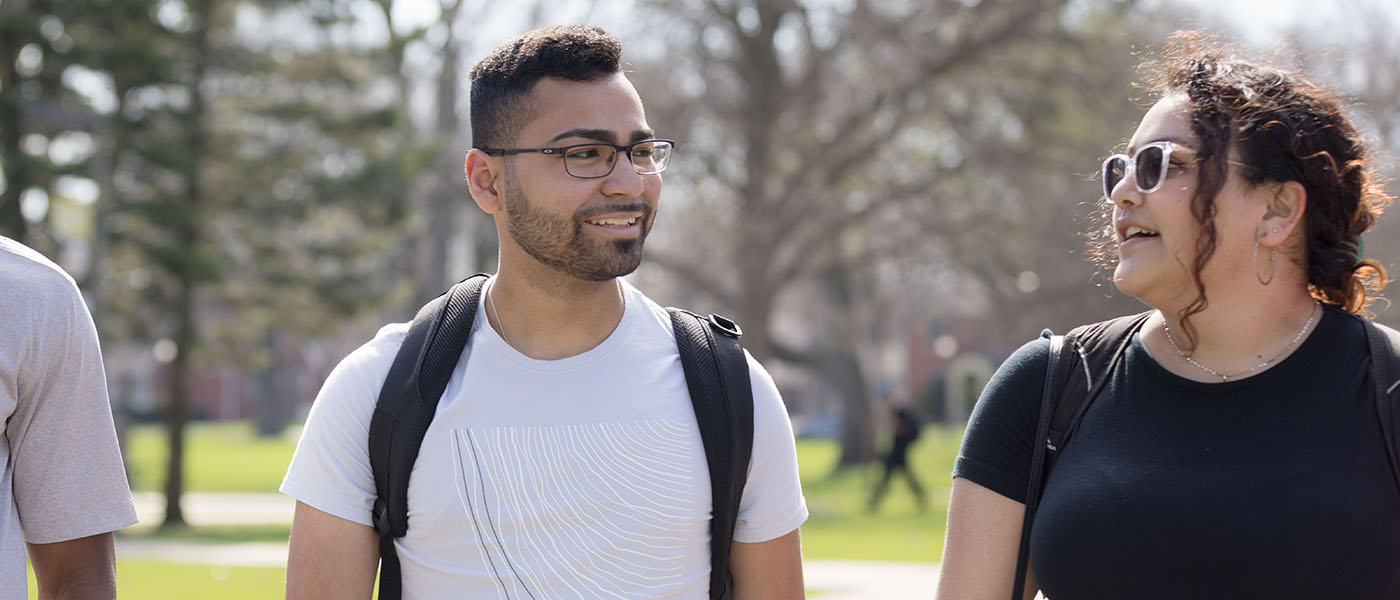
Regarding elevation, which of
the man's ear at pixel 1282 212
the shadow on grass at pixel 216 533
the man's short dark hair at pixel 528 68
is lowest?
the shadow on grass at pixel 216 533

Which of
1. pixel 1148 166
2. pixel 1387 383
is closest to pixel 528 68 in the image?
pixel 1148 166

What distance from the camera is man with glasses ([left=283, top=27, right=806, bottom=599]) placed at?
Result: 2979 millimetres

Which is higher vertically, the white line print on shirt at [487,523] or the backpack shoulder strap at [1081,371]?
the backpack shoulder strap at [1081,371]

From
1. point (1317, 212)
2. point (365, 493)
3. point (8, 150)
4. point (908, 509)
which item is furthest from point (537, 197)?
point (908, 509)

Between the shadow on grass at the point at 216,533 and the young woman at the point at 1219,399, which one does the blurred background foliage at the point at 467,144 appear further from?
the young woman at the point at 1219,399

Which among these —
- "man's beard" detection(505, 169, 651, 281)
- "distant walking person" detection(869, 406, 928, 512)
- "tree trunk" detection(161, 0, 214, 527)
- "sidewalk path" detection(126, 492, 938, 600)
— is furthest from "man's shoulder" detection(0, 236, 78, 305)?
"distant walking person" detection(869, 406, 928, 512)

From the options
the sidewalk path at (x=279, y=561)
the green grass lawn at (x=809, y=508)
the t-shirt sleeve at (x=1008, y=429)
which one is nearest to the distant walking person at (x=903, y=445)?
the green grass lawn at (x=809, y=508)

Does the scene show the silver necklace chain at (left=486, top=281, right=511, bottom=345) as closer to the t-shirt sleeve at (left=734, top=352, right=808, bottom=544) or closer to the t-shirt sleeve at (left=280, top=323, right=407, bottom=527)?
the t-shirt sleeve at (left=280, top=323, right=407, bottom=527)

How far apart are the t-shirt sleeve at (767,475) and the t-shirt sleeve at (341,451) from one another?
78 centimetres

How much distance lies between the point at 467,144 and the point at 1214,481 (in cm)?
2146

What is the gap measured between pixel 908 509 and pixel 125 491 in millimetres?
24421

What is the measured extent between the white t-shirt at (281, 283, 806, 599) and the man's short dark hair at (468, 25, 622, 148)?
1.73 ft

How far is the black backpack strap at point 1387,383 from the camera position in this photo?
2734 mm

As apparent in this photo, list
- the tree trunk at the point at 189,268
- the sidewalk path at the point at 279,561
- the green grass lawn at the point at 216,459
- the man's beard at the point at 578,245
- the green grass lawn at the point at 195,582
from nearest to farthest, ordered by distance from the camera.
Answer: the man's beard at the point at 578,245 < the sidewalk path at the point at 279,561 < the green grass lawn at the point at 195,582 < the tree trunk at the point at 189,268 < the green grass lawn at the point at 216,459
